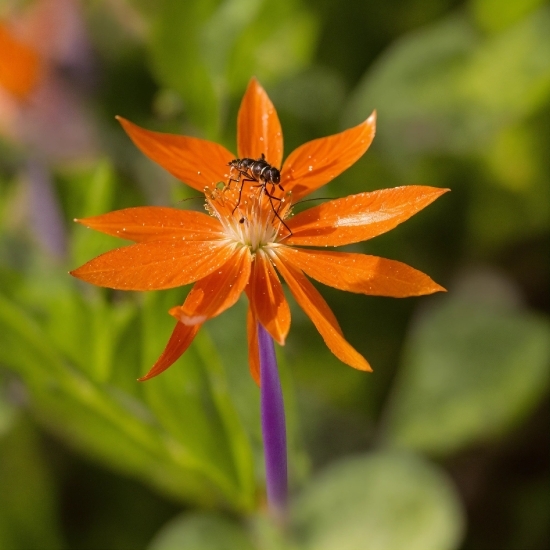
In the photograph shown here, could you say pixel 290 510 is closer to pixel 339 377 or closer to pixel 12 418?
pixel 339 377

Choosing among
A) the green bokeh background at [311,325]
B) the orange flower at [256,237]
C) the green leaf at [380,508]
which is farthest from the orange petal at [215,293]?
the green leaf at [380,508]

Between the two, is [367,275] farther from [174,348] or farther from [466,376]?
[466,376]

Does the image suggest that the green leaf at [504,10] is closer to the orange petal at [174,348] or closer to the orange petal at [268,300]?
the orange petal at [268,300]

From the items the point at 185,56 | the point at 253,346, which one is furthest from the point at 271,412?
the point at 185,56

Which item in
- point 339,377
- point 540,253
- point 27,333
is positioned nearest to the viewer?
point 27,333

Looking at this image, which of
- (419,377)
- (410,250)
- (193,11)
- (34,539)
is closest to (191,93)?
(193,11)

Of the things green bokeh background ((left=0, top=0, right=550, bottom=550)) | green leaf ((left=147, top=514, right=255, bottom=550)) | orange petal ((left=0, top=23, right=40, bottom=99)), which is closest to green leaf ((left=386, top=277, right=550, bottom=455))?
green bokeh background ((left=0, top=0, right=550, bottom=550))

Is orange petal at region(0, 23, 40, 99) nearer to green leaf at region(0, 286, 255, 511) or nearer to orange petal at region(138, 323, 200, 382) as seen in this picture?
green leaf at region(0, 286, 255, 511)
